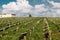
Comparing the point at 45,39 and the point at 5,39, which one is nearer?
A: the point at 5,39

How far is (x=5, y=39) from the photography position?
22.5m

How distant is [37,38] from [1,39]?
4.30 metres

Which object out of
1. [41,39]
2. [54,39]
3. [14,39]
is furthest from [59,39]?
[14,39]

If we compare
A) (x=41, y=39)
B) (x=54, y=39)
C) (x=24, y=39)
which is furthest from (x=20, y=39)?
(x=54, y=39)

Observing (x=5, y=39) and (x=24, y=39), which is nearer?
(x=5, y=39)

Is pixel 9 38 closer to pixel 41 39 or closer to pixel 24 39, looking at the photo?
pixel 24 39

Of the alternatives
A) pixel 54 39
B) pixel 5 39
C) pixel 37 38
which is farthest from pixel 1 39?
pixel 54 39

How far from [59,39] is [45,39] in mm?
1710

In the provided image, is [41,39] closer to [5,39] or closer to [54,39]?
[54,39]

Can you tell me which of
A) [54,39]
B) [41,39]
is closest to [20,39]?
[41,39]

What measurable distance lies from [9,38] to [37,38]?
3.37 meters

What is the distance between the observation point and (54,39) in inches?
918

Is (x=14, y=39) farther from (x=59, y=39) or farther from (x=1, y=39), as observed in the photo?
(x=59, y=39)

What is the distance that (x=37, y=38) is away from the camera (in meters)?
23.7
